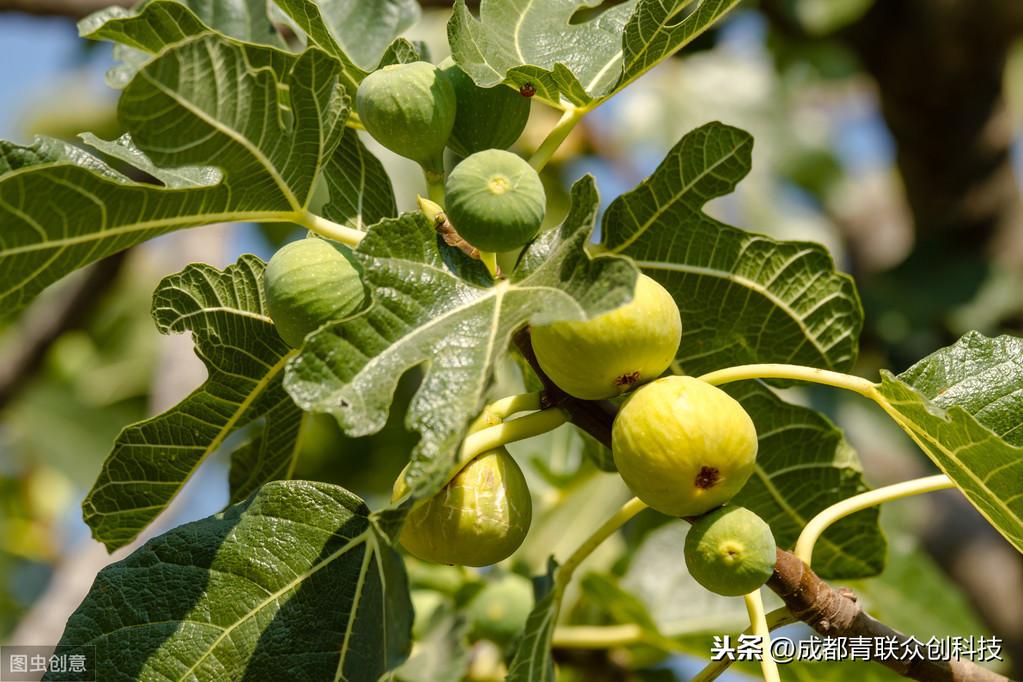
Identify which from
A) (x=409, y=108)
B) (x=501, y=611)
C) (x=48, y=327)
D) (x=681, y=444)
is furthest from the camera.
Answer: (x=48, y=327)

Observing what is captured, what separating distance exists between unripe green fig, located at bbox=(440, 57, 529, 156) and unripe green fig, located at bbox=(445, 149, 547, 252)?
131mm

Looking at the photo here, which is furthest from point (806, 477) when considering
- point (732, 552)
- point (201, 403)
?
point (201, 403)

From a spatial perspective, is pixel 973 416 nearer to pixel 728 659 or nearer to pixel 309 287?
pixel 728 659

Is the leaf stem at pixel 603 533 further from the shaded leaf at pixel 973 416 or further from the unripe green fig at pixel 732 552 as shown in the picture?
the shaded leaf at pixel 973 416

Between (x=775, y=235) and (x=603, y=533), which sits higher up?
(x=775, y=235)

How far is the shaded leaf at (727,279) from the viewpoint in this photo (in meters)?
1.16

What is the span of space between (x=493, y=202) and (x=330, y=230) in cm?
21

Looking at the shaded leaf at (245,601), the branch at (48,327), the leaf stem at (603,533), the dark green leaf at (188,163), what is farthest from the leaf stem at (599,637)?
the branch at (48,327)

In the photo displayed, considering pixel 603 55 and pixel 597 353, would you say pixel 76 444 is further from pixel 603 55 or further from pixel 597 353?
pixel 597 353

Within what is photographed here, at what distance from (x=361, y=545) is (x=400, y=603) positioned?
0.15 metres

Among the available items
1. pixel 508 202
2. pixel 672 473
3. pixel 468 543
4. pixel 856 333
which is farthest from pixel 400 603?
pixel 856 333

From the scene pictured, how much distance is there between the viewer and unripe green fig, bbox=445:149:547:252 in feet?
3.20

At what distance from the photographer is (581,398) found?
994mm

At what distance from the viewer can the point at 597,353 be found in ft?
3.04
